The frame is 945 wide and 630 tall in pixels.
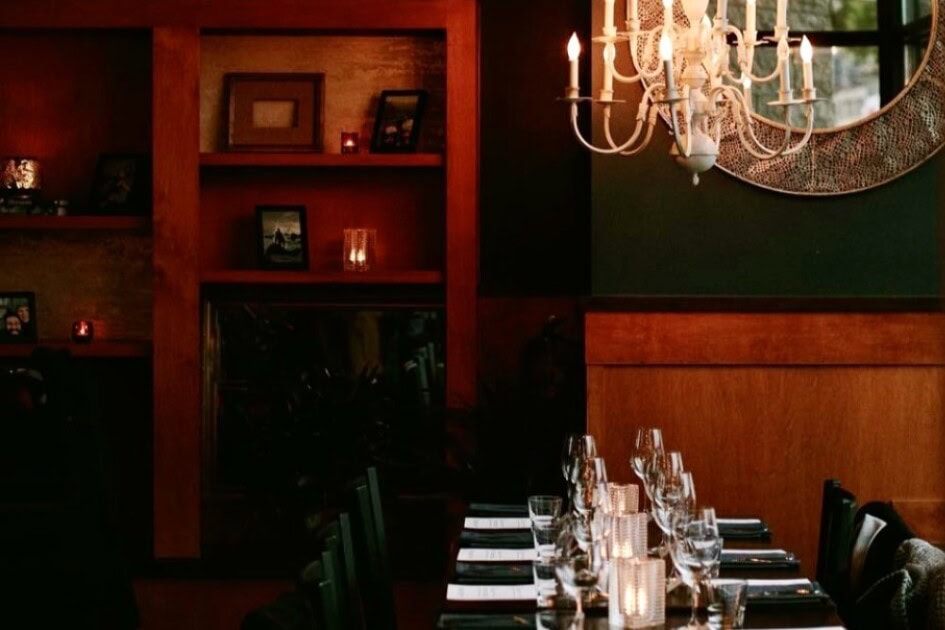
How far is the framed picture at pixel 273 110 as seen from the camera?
568 centimetres

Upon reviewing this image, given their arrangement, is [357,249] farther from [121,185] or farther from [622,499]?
[622,499]

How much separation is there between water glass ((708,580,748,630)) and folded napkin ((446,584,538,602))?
0.48 meters

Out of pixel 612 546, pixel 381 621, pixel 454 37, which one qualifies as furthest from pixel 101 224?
pixel 612 546

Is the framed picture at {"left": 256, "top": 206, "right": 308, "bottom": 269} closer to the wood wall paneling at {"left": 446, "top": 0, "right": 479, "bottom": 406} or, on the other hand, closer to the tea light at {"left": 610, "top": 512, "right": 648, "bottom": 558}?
the wood wall paneling at {"left": 446, "top": 0, "right": 479, "bottom": 406}

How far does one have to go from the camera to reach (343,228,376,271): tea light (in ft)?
18.3

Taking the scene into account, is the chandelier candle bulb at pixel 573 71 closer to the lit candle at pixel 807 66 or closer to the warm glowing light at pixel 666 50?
the warm glowing light at pixel 666 50

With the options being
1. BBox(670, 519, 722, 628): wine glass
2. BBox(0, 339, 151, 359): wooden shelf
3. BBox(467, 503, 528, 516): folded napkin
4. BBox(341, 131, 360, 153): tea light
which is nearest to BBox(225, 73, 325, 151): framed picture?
BBox(341, 131, 360, 153): tea light

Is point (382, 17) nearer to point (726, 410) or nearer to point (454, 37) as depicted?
point (454, 37)

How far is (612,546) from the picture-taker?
2.78 metres

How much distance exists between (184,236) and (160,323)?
372 mm

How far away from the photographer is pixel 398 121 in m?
5.61

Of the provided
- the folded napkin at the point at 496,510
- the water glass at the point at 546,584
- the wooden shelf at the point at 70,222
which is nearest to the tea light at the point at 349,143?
the wooden shelf at the point at 70,222

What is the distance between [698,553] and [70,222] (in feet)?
12.3

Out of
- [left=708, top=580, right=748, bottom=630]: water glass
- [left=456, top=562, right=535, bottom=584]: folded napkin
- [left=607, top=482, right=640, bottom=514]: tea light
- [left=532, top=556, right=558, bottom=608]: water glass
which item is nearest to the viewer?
[left=708, top=580, right=748, bottom=630]: water glass
